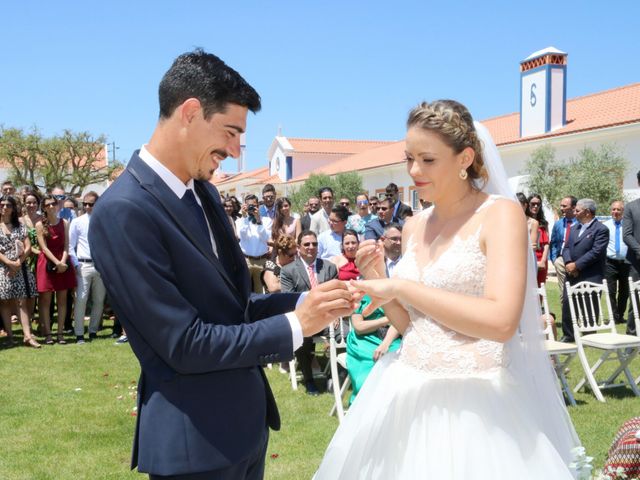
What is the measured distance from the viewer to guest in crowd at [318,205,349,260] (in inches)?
400

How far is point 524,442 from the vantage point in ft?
8.62

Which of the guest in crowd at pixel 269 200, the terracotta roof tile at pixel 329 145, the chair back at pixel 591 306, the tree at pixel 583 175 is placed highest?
the terracotta roof tile at pixel 329 145

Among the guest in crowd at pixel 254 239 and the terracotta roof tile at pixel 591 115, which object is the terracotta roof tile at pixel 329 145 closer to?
the terracotta roof tile at pixel 591 115

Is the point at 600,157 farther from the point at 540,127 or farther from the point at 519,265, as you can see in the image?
the point at 519,265

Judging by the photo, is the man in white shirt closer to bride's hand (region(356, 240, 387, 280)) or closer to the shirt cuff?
bride's hand (region(356, 240, 387, 280))

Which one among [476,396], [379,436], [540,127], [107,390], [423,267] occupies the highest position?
[540,127]

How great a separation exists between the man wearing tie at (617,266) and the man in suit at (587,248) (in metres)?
1.58

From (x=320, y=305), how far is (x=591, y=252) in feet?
28.6

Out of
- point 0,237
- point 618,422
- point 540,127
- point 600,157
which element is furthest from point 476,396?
point 540,127

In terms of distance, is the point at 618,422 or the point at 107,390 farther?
the point at 107,390

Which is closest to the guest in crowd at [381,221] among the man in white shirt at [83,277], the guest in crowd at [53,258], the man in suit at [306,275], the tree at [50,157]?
the man in suit at [306,275]

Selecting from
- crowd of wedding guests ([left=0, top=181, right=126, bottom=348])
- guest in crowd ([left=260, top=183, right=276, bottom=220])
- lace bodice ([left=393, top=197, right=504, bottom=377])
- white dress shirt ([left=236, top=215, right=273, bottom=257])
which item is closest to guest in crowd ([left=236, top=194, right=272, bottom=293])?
white dress shirt ([left=236, top=215, right=273, bottom=257])

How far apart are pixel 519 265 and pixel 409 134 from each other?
0.71 metres

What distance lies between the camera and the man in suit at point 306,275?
24.6 ft
